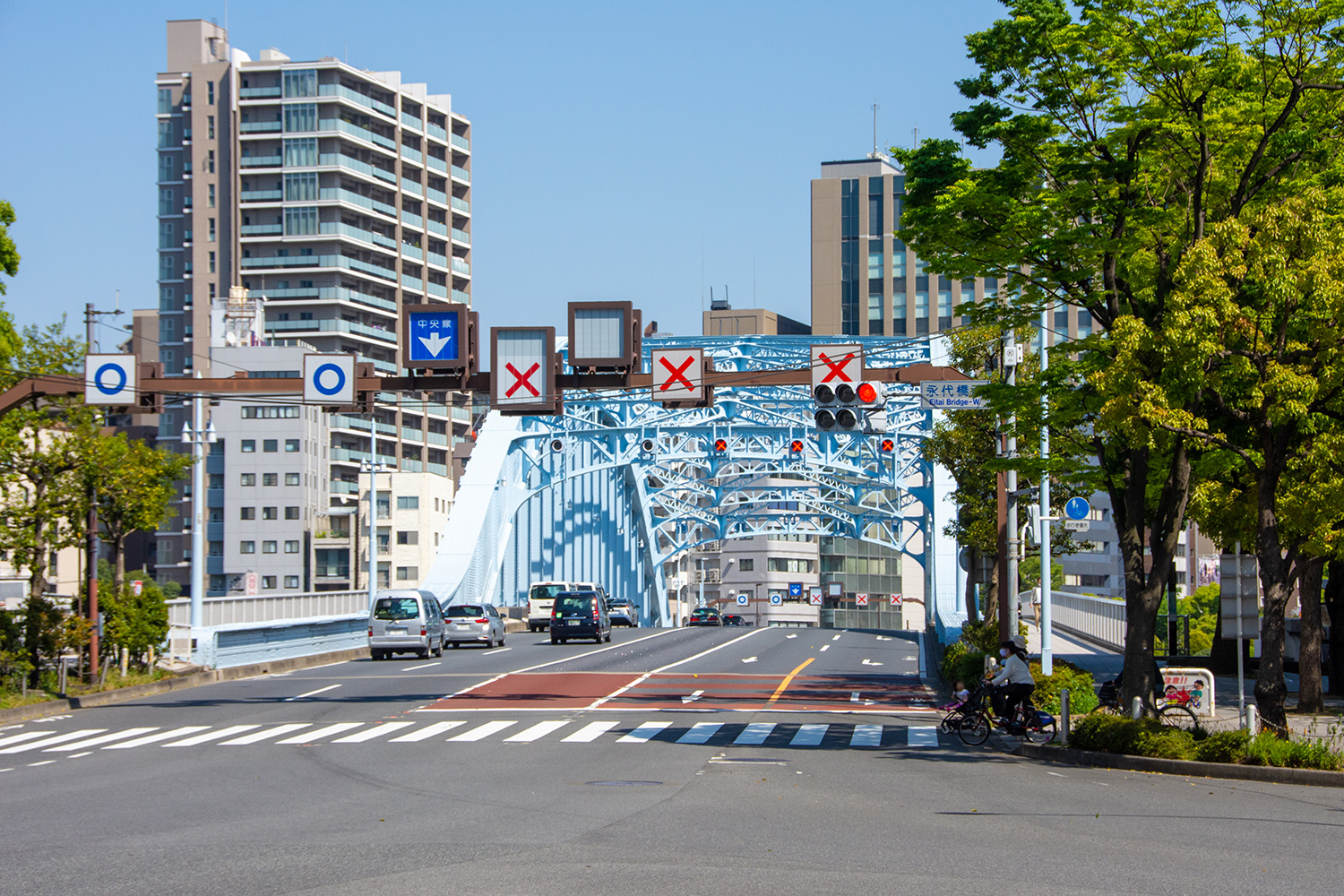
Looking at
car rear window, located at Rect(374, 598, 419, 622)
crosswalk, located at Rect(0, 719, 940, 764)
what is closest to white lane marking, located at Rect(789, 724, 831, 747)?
crosswalk, located at Rect(0, 719, 940, 764)

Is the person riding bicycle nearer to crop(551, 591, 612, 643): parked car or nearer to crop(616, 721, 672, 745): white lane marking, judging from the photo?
crop(616, 721, 672, 745): white lane marking

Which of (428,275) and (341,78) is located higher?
(341,78)

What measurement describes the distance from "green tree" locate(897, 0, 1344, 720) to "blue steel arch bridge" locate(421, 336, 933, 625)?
1379 inches

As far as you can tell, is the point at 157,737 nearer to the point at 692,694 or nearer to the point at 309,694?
the point at 309,694

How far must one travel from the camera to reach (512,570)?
74.8 m

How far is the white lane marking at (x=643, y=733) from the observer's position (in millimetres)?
20734

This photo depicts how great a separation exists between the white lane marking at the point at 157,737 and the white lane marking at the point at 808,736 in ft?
32.2

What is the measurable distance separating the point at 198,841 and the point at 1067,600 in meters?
48.0

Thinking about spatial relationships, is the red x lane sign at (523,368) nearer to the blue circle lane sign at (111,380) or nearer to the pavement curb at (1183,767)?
the blue circle lane sign at (111,380)

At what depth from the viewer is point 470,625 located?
47125 mm

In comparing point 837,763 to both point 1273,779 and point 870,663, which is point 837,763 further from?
point 870,663

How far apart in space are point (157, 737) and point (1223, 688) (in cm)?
2178

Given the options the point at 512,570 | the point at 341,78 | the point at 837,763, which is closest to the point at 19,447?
the point at 837,763

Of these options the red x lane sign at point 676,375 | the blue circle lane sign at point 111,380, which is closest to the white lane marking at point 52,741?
the blue circle lane sign at point 111,380
